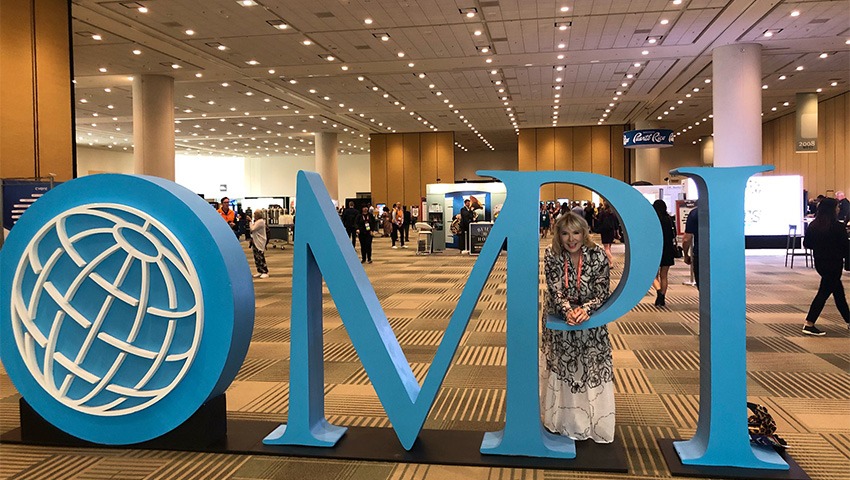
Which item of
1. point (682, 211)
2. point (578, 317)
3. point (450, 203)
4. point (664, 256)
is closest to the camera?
point (578, 317)

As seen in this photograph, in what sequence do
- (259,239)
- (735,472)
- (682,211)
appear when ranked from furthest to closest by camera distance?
(682,211) < (259,239) < (735,472)

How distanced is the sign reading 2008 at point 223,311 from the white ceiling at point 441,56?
9295 mm

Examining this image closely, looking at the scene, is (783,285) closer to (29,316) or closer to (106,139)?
(29,316)

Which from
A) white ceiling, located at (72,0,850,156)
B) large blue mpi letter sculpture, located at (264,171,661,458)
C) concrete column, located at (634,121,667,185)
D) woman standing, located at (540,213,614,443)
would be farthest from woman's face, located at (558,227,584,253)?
concrete column, located at (634,121,667,185)

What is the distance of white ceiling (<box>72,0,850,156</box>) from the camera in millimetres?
12656

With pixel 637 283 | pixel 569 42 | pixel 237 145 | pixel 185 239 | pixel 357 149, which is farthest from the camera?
pixel 357 149

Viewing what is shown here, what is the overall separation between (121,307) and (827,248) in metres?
6.52

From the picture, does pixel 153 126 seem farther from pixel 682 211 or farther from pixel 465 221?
pixel 682 211

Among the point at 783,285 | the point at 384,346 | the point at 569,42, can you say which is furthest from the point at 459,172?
the point at 384,346

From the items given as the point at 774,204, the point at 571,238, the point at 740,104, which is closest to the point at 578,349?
the point at 571,238

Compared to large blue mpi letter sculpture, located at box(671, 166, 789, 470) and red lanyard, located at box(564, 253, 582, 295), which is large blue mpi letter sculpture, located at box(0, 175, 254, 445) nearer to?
red lanyard, located at box(564, 253, 582, 295)

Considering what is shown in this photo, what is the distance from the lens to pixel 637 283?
339 centimetres

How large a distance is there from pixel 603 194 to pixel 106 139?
34786 mm

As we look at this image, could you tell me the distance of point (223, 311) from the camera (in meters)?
3.60
